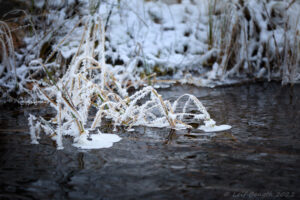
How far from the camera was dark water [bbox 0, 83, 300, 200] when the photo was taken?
1.15 meters

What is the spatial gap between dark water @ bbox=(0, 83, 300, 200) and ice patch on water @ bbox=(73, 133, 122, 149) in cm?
5

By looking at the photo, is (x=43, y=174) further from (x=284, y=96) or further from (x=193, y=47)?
(x=193, y=47)

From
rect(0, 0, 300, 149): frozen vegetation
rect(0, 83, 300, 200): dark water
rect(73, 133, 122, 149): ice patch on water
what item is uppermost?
rect(0, 0, 300, 149): frozen vegetation

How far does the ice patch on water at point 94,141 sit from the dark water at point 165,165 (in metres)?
0.05

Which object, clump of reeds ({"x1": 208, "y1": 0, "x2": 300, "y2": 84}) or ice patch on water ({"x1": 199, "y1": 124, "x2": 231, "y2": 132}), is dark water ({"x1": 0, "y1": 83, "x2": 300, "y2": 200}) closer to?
ice patch on water ({"x1": 199, "y1": 124, "x2": 231, "y2": 132})

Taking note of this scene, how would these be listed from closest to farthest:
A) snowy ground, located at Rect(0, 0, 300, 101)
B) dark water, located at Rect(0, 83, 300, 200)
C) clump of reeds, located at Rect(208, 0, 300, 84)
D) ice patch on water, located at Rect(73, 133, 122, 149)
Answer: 1. dark water, located at Rect(0, 83, 300, 200)
2. ice patch on water, located at Rect(73, 133, 122, 149)
3. snowy ground, located at Rect(0, 0, 300, 101)
4. clump of reeds, located at Rect(208, 0, 300, 84)

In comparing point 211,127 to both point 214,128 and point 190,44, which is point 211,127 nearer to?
point 214,128

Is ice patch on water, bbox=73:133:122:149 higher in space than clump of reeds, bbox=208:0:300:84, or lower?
lower

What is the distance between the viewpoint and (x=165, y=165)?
4.49 feet

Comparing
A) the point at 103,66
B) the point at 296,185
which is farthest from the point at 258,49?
the point at 296,185

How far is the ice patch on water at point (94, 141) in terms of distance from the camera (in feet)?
5.27

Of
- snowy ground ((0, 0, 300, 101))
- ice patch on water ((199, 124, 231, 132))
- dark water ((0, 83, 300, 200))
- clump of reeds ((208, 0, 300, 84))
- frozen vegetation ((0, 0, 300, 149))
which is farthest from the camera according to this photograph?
clump of reeds ((208, 0, 300, 84))

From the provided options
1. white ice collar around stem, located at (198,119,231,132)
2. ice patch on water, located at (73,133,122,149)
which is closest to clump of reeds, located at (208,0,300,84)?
white ice collar around stem, located at (198,119,231,132)

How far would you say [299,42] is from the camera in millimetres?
3191
